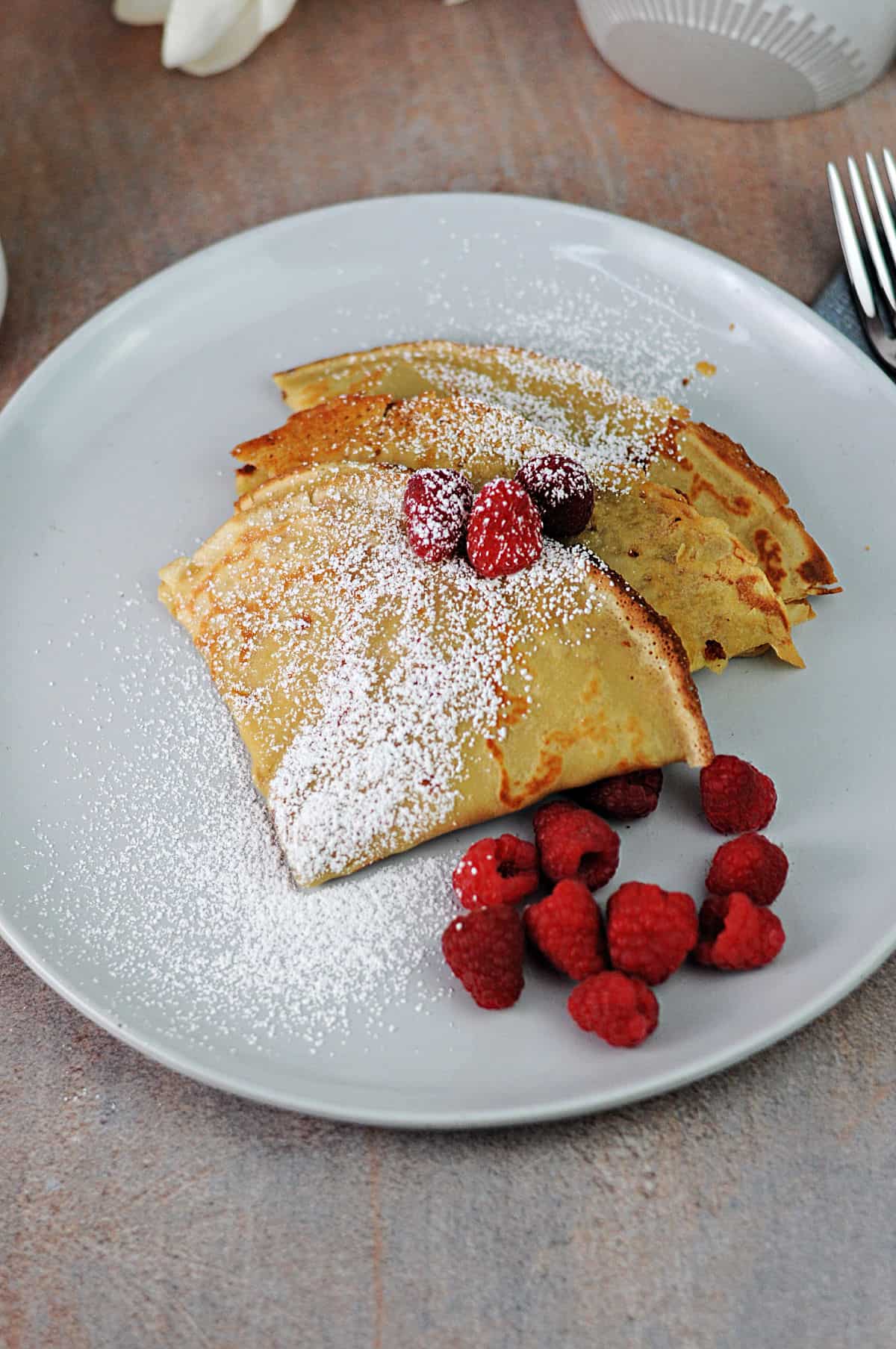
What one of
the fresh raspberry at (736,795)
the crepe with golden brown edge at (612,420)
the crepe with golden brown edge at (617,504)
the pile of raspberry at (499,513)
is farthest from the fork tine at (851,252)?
the fresh raspberry at (736,795)

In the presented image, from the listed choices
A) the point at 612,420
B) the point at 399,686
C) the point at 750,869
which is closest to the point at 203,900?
the point at 399,686

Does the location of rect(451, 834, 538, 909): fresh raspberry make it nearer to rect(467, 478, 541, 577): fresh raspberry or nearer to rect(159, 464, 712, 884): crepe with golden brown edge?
rect(159, 464, 712, 884): crepe with golden brown edge

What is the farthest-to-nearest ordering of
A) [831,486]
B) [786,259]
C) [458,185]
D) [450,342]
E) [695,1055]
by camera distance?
[458,185] < [786,259] < [450,342] < [831,486] < [695,1055]

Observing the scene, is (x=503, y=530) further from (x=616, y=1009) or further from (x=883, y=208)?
(x=883, y=208)

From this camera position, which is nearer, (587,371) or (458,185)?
(587,371)

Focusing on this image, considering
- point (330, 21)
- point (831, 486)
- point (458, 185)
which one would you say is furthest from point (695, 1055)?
point (330, 21)

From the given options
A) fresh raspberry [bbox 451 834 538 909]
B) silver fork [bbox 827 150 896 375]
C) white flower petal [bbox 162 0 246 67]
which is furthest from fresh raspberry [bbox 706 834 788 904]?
white flower petal [bbox 162 0 246 67]

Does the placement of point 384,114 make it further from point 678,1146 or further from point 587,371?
point 678,1146
